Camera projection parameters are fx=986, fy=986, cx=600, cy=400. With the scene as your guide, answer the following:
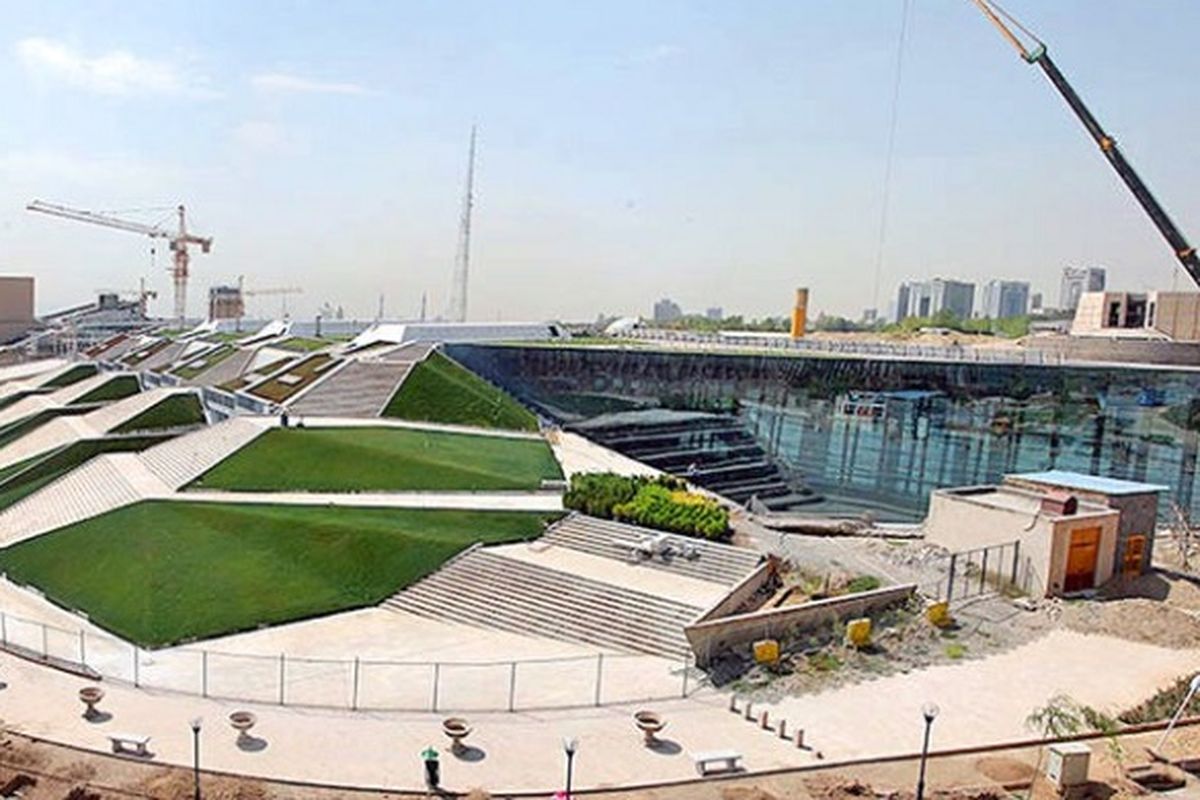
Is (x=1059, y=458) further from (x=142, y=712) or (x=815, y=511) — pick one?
(x=142, y=712)

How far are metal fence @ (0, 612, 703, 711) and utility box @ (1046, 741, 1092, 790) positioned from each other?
7461 mm

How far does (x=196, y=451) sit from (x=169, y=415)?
41.2 feet

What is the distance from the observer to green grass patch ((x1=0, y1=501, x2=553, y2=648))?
25766 millimetres

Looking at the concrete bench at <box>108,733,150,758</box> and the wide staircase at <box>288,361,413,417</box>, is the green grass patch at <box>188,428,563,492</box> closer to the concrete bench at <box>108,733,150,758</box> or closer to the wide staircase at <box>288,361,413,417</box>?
the wide staircase at <box>288,361,413,417</box>

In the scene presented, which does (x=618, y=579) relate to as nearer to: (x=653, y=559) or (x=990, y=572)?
(x=653, y=559)

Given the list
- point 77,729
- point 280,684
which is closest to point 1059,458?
point 280,684

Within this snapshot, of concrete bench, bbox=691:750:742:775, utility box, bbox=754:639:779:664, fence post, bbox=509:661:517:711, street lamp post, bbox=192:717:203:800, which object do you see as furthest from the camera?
utility box, bbox=754:639:779:664

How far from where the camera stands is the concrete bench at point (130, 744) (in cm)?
1717

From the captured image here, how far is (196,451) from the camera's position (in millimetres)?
41719

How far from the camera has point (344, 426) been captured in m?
46.1

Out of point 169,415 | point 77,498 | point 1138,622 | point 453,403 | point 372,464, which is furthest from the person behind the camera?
point 169,415

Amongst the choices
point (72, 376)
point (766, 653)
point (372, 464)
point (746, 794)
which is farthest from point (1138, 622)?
point (72, 376)

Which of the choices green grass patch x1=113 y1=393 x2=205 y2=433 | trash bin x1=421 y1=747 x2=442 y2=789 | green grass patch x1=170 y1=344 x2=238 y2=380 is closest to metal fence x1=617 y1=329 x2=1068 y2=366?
green grass patch x1=113 y1=393 x2=205 y2=433

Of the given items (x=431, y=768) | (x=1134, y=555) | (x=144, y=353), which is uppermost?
(x=1134, y=555)
